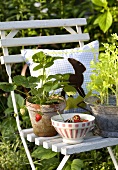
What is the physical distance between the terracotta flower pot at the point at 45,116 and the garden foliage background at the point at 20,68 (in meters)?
0.28

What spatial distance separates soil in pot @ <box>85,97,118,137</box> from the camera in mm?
2535

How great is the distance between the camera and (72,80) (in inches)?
116

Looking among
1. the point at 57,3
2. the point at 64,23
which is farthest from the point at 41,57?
the point at 57,3

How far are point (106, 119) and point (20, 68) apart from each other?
1.91 meters

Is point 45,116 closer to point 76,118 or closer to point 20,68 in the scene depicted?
point 76,118

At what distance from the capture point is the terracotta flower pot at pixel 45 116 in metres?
2.59

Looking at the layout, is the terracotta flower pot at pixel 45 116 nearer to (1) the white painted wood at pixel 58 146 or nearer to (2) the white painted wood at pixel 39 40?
(1) the white painted wood at pixel 58 146

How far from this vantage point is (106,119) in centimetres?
256

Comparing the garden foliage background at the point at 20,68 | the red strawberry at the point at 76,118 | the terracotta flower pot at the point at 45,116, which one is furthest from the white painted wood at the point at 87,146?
the garden foliage background at the point at 20,68

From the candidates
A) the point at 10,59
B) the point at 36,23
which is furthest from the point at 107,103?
the point at 36,23

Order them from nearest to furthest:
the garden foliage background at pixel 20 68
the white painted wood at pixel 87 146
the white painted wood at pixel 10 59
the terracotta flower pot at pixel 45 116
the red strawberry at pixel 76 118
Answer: the white painted wood at pixel 87 146, the red strawberry at pixel 76 118, the terracotta flower pot at pixel 45 116, the white painted wood at pixel 10 59, the garden foliage background at pixel 20 68

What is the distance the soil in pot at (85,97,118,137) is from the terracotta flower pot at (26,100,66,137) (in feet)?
0.59

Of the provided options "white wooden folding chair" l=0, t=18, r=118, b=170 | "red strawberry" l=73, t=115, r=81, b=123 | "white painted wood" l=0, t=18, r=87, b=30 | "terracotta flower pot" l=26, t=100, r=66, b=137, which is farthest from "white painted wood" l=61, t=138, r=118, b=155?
"white painted wood" l=0, t=18, r=87, b=30

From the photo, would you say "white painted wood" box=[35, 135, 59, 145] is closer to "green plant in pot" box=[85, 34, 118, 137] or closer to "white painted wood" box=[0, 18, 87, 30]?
"green plant in pot" box=[85, 34, 118, 137]
